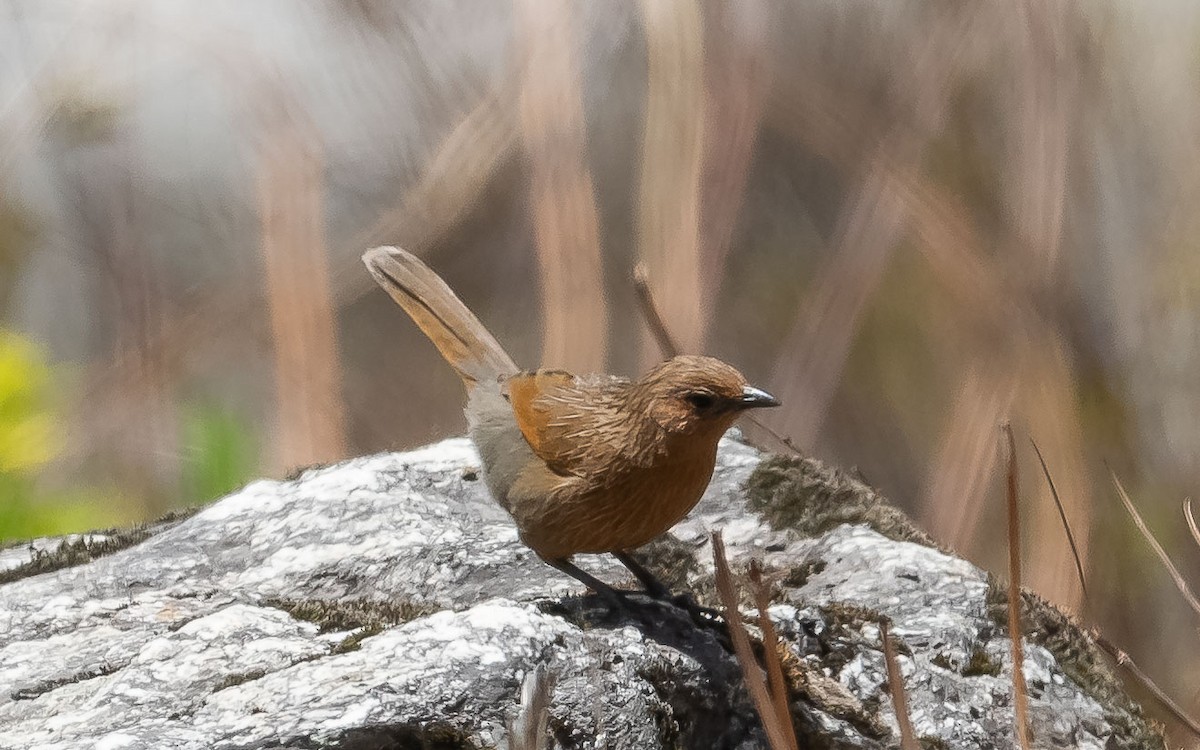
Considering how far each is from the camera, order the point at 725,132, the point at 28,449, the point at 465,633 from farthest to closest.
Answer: the point at 725,132
the point at 28,449
the point at 465,633

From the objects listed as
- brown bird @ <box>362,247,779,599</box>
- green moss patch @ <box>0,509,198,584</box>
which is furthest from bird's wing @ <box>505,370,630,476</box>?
green moss patch @ <box>0,509,198,584</box>

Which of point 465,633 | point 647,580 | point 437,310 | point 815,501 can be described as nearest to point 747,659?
point 465,633

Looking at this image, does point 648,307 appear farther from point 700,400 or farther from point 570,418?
point 570,418

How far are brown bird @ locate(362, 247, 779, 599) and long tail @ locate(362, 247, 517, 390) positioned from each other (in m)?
0.27

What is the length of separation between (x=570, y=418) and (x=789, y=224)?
2278mm

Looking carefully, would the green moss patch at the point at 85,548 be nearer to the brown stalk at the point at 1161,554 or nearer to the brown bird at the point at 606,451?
the brown bird at the point at 606,451

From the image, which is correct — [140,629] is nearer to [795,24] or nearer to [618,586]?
[618,586]

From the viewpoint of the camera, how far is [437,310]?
2.63m

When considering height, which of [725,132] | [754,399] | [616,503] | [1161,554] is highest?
[725,132]

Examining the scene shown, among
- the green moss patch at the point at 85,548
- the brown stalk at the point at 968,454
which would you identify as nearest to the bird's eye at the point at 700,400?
the green moss patch at the point at 85,548

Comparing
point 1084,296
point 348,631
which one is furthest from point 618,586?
point 1084,296

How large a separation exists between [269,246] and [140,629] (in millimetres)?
2454

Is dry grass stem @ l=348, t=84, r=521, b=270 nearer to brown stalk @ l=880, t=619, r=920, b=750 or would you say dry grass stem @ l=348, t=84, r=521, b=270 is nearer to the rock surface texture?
the rock surface texture

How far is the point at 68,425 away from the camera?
171 inches
